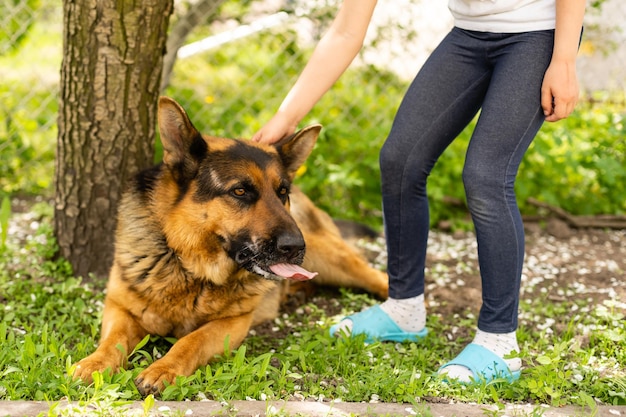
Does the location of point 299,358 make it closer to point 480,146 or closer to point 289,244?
point 289,244

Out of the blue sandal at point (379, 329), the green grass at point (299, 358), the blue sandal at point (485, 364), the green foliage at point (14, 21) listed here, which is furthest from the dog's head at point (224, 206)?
the green foliage at point (14, 21)

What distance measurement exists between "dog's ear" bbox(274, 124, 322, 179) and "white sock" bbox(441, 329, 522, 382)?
4.11 feet

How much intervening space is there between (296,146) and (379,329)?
1069mm

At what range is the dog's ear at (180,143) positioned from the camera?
10.2 feet

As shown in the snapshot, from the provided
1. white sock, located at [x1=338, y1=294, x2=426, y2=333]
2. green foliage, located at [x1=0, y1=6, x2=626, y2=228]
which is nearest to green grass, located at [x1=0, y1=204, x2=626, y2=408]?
white sock, located at [x1=338, y1=294, x2=426, y2=333]

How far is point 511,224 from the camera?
3.00 meters

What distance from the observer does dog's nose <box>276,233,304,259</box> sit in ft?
9.59

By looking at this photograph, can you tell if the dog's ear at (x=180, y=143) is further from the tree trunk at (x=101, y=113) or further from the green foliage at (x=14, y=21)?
the green foliage at (x=14, y=21)

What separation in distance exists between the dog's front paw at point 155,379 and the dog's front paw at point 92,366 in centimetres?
15

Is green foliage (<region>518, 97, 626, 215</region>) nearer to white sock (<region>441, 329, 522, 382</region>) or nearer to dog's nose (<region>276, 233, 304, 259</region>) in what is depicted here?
white sock (<region>441, 329, 522, 382</region>)

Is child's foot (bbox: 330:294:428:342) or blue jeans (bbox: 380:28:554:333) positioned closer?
blue jeans (bbox: 380:28:554:333)

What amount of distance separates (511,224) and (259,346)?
56.3 inches

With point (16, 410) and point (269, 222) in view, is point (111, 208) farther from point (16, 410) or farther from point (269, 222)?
point (16, 410)

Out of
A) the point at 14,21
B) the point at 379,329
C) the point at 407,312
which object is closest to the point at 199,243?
the point at 379,329
